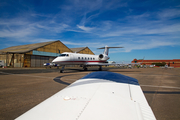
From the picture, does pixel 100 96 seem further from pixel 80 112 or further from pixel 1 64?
pixel 1 64

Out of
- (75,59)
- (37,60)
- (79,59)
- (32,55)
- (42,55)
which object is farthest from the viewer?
(42,55)

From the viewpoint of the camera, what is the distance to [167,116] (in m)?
3.33

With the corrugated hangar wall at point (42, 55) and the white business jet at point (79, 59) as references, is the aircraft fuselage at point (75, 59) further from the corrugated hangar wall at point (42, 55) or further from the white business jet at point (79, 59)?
the corrugated hangar wall at point (42, 55)

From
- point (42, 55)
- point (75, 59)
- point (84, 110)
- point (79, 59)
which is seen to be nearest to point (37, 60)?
point (42, 55)

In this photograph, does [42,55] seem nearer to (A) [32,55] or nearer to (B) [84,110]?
(A) [32,55]

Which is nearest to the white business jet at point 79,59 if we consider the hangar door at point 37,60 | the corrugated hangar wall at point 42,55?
the corrugated hangar wall at point 42,55

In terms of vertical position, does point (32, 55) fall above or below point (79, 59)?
above

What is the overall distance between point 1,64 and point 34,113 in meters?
44.6

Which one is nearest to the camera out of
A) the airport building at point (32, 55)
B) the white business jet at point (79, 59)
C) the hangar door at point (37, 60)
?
the white business jet at point (79, 59)

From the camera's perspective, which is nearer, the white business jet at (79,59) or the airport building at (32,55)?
the white business jet at (79,59)

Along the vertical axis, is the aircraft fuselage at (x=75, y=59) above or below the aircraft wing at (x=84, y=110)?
above

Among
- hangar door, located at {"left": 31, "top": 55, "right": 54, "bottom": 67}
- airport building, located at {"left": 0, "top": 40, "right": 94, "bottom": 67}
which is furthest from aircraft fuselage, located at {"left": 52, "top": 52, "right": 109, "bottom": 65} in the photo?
hangar door, located at {"left": 31, "top": 55, "right": 54, "bottom": 67}

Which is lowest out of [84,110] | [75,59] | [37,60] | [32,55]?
[84,110]

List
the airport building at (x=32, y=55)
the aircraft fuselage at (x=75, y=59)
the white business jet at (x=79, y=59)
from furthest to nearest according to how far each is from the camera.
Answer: the airport building at (x=32, y=55) < the white business jet at (x=79, y=59) < the aircraft fuselage at (x=75, y=59)
